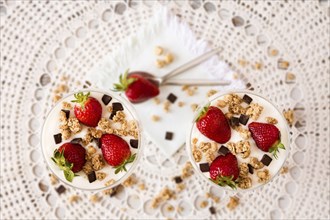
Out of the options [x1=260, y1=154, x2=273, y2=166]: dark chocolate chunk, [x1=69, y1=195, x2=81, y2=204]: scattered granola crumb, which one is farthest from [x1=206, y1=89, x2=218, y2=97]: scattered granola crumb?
[x1=69, y1=195, x2=81, y2=204]: scattered granola crumb

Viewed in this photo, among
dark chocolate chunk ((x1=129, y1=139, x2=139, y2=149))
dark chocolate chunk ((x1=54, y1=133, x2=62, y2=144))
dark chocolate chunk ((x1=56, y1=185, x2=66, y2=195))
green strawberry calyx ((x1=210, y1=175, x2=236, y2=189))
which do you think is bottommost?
dark chocolate chunk ((x1=56, y1=185, x2=66, y2=195))

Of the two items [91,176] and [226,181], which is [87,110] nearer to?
[91,176]

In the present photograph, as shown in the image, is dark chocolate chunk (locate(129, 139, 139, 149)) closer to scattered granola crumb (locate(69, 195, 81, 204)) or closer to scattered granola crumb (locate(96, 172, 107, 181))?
scattered granola crumb (locate(96, 172, 107, 181))

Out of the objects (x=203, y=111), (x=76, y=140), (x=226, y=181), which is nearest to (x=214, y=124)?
(x=203, y=111)

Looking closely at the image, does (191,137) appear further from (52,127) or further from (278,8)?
(278,8)

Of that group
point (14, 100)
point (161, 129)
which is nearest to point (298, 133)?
point (161, 129)

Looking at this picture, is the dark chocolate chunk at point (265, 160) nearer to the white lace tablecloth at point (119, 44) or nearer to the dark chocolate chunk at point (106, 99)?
the white lace tablecloth at point (119, 44)
